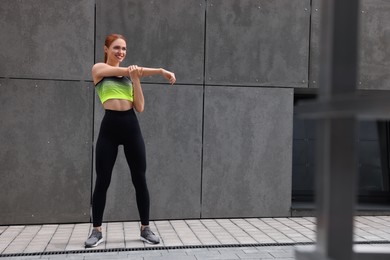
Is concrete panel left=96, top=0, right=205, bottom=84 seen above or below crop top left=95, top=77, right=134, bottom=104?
above

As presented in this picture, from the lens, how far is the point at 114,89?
445 centimetres

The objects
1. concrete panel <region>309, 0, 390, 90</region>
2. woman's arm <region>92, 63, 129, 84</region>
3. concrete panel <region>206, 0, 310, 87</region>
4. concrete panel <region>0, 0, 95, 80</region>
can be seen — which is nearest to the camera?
woman's arm <region>92, 63, 129, 84</region>

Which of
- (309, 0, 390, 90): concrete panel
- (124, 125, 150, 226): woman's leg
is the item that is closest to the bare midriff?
(124, 125, 150, 226): woman's leg

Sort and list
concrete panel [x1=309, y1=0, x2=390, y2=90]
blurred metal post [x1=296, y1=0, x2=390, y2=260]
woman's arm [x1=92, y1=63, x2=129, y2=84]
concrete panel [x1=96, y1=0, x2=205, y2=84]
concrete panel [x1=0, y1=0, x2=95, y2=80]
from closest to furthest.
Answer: blurred metal post [x1=296, y1=0, x2=390, y2=260] < woman's arm [x1=92, y1=63, x2=129, y2=84] < concrete panel [x1=0, y1=0, x2=95, y2=80] < concrete panel [x1=96, y1=0, x2=205, y2=84] < concrete panel [x1=309, y1=0, x2=390, y2=90]

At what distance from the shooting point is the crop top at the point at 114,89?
444 centimetres

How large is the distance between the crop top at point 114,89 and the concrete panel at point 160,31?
1177 millimetres

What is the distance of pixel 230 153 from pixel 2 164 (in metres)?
2.71

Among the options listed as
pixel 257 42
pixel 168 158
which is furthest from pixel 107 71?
pixel 257 42

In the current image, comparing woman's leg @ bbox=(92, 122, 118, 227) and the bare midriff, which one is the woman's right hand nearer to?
the bare midriff

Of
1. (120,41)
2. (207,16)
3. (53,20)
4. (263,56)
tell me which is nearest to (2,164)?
(53,20)

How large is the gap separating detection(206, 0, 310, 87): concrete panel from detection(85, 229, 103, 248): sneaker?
238 cm

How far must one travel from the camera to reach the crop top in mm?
4441

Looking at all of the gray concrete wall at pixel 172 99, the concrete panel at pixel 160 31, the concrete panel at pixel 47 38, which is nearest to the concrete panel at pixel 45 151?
the gray concrete wall at pixel 172 99

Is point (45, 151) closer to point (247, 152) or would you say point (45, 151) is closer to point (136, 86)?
point (136, 86)
